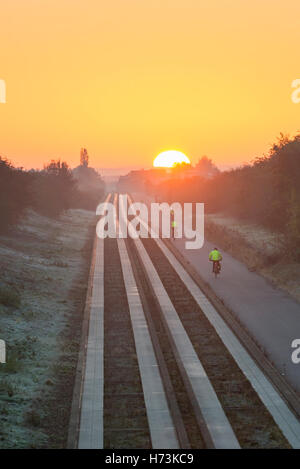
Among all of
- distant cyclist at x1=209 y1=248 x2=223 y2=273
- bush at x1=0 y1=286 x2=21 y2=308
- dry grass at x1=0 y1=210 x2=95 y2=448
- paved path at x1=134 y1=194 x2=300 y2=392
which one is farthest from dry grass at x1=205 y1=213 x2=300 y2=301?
bush at x1=0 y1=286 x2=21 y2=308

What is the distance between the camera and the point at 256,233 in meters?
48.6

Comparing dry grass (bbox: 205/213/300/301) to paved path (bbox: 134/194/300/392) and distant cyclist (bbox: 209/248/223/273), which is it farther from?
distant cyclist (bbox: 209/248/223/273)

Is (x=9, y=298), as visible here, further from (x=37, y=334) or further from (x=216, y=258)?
(x=216, y=258)

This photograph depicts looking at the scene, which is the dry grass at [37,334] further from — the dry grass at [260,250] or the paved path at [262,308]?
the dry grass at [260,250]

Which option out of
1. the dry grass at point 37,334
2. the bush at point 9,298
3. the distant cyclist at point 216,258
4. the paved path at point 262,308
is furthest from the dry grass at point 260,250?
the bush at point 9,298

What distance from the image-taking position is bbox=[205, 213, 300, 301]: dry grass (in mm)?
27128

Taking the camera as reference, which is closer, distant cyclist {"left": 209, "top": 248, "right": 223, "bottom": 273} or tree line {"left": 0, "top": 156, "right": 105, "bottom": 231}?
distant cyclist {"left": 209, "top": 248, "right": 223, "bottom": 273}

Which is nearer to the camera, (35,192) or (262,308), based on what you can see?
(262,308)

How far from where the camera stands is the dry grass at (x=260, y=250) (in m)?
27.1

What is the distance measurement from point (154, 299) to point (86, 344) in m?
7.14

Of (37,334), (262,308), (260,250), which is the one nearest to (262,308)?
(262,308)

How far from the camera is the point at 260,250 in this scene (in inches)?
1470

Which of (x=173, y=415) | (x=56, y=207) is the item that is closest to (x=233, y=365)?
(x=173, y=415)

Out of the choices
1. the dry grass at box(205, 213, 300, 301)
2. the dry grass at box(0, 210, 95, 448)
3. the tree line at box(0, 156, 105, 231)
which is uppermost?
A: the tree line at box(0, 156, 105, 231)
